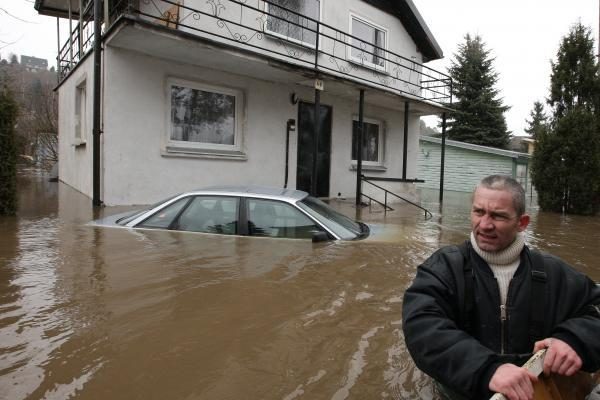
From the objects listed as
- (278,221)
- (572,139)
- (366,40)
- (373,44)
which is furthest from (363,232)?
(572,139)

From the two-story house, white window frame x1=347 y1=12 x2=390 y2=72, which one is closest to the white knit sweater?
the two-story house

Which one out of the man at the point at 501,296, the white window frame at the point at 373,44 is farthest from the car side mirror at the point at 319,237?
the white window frame at the point at 373,44

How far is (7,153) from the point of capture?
7.89 metres

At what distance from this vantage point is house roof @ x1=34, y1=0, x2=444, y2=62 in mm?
15922

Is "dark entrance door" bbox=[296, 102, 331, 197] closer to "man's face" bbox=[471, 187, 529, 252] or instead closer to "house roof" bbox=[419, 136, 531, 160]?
"man's face" bbox=[471, 187, 529, 252]

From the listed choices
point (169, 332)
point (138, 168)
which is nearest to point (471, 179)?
point (138, 168)

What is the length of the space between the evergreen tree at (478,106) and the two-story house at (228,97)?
15.9 meters

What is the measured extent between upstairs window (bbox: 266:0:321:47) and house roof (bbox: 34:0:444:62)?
8.95 ft

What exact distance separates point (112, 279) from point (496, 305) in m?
3.60

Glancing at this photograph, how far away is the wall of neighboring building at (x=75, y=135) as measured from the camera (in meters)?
11.3

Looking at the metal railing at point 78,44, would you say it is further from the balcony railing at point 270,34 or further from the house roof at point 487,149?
the house roof at point 487,149

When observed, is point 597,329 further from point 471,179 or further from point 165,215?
point 471,179

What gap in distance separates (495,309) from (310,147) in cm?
1194

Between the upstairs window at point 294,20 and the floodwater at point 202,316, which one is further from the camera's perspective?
the upstairs window at point 294,20
